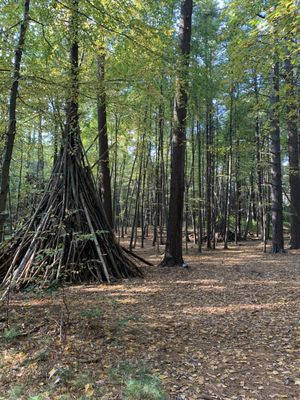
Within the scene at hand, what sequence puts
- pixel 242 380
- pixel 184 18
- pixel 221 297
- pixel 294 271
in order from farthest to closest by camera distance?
pixel 184 18 → pixel 294 271 → pixel 221 297 → pixel 242 380

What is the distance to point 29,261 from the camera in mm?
5527

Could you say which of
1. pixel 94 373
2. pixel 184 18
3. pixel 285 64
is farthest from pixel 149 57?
pixel 285 64

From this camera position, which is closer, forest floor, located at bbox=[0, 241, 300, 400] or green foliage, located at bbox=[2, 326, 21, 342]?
forest floor, located at bbox=[0, 241, 300, 400]

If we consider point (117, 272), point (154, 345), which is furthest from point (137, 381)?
point (117, 272)

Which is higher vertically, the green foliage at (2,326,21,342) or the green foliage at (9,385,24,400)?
the green foliage at (2,326,21,342)

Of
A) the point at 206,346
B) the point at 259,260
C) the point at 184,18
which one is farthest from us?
the point at 259,260

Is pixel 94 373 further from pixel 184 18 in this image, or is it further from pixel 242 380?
pixel 184 18

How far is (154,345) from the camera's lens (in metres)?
3.24

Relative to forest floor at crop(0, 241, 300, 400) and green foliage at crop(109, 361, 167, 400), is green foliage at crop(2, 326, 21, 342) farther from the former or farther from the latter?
green foliage at crop(109, 361, 167, 400)

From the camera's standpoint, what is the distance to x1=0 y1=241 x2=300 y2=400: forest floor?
2.47 metres

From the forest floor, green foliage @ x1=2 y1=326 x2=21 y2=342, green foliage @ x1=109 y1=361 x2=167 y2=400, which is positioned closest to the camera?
green foliage @ x1=109 y1=361 x2=167 y2=400

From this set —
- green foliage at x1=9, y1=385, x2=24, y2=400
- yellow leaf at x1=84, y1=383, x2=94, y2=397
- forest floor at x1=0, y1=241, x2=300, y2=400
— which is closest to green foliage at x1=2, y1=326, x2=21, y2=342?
forest floor at x1=0, y1=241, x2=300, y2=400

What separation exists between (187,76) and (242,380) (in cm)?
482

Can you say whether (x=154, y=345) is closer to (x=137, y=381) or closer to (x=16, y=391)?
(x=137, y=381)
